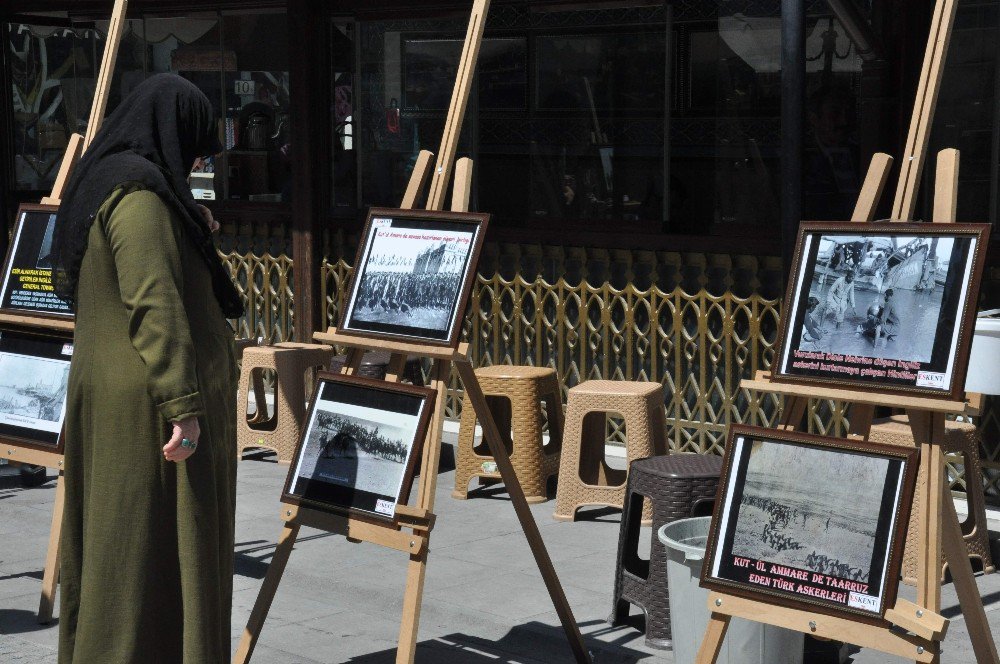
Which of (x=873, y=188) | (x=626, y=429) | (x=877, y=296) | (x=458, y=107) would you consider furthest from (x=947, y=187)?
(x=626, y=429)

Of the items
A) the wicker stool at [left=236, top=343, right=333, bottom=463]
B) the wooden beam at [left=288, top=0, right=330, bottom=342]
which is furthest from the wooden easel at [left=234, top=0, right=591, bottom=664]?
the wooden beam at [left=288, top=0, right=330, bottom=342]

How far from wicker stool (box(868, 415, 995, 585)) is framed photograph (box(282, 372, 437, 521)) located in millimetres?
2464

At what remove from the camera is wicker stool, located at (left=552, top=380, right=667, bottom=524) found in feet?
24.0

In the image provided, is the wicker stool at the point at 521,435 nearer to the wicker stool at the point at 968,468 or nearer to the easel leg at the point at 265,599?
the wicker stool at the point at 968,468

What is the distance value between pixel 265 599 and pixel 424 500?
2.29ft

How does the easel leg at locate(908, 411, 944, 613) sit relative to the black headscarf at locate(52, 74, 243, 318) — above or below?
below

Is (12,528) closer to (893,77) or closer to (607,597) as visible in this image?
(607,597)

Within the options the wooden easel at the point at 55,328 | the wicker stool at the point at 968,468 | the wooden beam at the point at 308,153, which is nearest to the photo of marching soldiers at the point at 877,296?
the wicker stool at the point at 968,468

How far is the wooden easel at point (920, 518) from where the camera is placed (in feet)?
12.8

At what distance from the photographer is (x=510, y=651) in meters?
5.40

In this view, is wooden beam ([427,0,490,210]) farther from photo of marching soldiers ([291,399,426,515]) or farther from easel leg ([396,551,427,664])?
easel leg ([396,551,427,664])

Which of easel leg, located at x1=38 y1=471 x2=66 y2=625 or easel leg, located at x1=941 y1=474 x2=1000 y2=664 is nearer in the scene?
easel leg, located at x1=941 y1=474 x2=1000 y2=664

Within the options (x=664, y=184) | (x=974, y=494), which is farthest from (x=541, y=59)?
(x=974, y=494)
